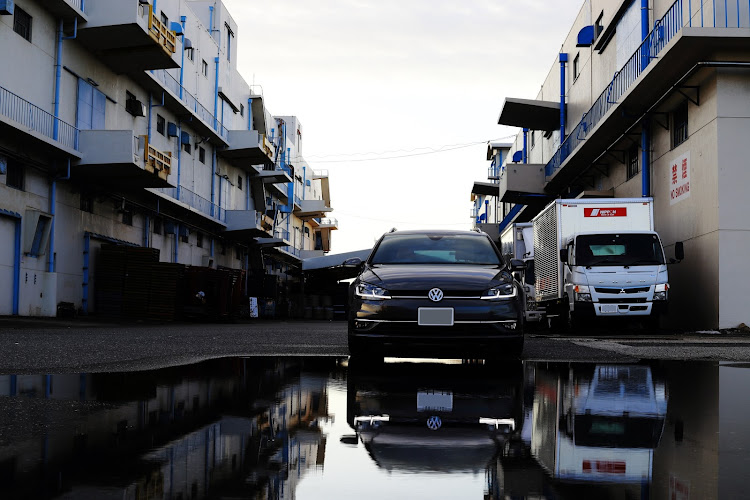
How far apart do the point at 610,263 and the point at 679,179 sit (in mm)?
5418

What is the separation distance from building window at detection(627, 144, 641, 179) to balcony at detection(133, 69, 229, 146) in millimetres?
17640

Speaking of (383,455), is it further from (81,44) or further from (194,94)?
(194,94)

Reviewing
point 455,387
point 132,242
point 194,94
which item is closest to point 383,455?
point 455,387

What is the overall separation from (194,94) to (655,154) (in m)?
22.1

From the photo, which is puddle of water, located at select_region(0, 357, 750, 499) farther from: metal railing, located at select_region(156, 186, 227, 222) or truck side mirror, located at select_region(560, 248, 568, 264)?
metal railing, located at select_region(156, 186, 227, 222)

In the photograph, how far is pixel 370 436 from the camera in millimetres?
4047

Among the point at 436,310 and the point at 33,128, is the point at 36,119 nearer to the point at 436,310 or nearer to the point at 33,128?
the point at 33,128

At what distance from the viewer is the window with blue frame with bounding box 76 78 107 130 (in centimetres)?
2480

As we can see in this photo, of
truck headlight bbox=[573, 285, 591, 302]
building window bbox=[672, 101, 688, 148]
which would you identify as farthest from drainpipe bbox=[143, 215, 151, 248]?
building window bbox=[672, 101, 688, 148]

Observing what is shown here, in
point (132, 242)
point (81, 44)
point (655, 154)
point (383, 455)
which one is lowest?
point (383, 455)

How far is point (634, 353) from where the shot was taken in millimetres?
10117

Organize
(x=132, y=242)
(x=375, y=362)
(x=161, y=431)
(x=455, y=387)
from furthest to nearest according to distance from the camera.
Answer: (x=132, y=242) → (x=375, y=362) → (x=455, y=387) → (x=161, y=431)

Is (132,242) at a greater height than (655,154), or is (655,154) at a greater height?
(655,154)

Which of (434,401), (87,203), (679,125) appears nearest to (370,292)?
(434,401)
